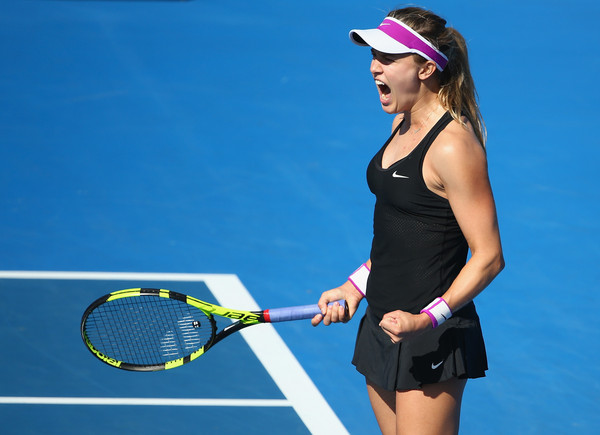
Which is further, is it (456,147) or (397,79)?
(397,79)

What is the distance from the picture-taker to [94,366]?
5168mm

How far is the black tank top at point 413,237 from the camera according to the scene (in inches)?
111

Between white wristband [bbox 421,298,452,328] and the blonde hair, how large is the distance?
54cm

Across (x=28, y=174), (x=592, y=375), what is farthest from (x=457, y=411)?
(x=28, y=174)

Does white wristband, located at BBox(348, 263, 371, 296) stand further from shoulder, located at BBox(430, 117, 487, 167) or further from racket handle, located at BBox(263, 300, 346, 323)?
shoulder, located at BBox(430, 117, 487, 167)

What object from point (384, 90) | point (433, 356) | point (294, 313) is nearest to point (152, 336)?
point (294, 313)

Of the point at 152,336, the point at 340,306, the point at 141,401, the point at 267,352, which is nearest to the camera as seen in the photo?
the point at 340,306

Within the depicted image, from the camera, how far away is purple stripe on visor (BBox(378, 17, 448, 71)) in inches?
112

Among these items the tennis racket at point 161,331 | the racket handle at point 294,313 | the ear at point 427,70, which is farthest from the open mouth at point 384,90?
the tennis racket at point 161,331

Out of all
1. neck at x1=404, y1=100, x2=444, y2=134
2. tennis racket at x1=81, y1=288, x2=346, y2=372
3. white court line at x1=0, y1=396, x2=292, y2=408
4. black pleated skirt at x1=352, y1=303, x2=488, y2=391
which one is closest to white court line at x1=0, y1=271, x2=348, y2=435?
white court line at x1=0, y1=396, x2=292, y2=408

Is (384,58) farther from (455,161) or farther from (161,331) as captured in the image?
(161,331)

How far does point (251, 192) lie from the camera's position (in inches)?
300

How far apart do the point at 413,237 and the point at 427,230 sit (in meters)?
0.05

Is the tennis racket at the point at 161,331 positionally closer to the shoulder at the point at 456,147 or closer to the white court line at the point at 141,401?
the white court line at the point at 141,401
